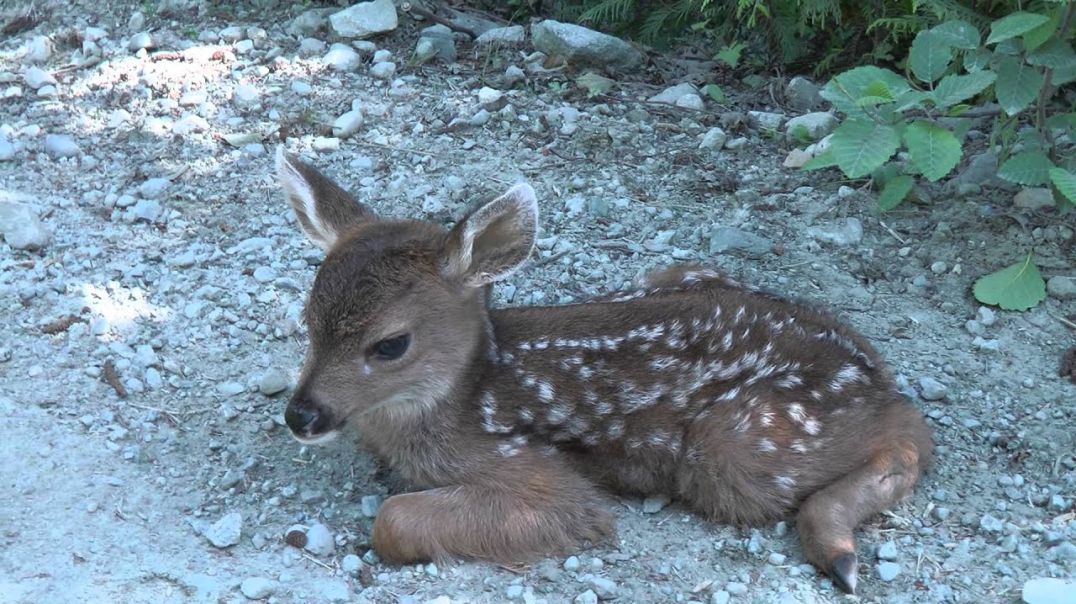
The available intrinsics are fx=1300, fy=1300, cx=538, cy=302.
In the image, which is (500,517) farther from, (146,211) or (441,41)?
(441,41)

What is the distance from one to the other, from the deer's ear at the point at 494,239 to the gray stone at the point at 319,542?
3.04ft

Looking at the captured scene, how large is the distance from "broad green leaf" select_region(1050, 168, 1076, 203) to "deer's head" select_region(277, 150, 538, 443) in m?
2.20

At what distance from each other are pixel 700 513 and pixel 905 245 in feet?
6.45

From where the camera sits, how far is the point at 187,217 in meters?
5.90

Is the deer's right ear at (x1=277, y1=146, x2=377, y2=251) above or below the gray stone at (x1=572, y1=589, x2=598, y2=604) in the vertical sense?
above

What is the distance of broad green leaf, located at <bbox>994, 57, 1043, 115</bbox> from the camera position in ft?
16.8

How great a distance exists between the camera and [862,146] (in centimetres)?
497

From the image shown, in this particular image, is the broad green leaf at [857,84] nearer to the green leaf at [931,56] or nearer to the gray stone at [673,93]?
the green leaf at [931,56]

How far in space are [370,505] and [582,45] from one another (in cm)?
356

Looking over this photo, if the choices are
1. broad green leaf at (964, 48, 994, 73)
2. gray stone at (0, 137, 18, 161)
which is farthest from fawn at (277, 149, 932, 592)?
gray stone at (0, 137, 18, 161)

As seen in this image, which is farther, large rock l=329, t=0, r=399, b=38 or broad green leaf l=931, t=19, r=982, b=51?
large rock l=329, t=0, r=399, b=38

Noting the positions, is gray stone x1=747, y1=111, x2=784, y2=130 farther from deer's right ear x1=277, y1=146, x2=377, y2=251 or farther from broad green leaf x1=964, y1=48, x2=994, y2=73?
deer's right ear x1=277, y1=146, x2=377, y2=251

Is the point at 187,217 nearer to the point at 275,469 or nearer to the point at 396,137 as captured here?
the point at 396,137

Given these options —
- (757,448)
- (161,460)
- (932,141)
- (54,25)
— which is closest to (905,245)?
(932,141)
